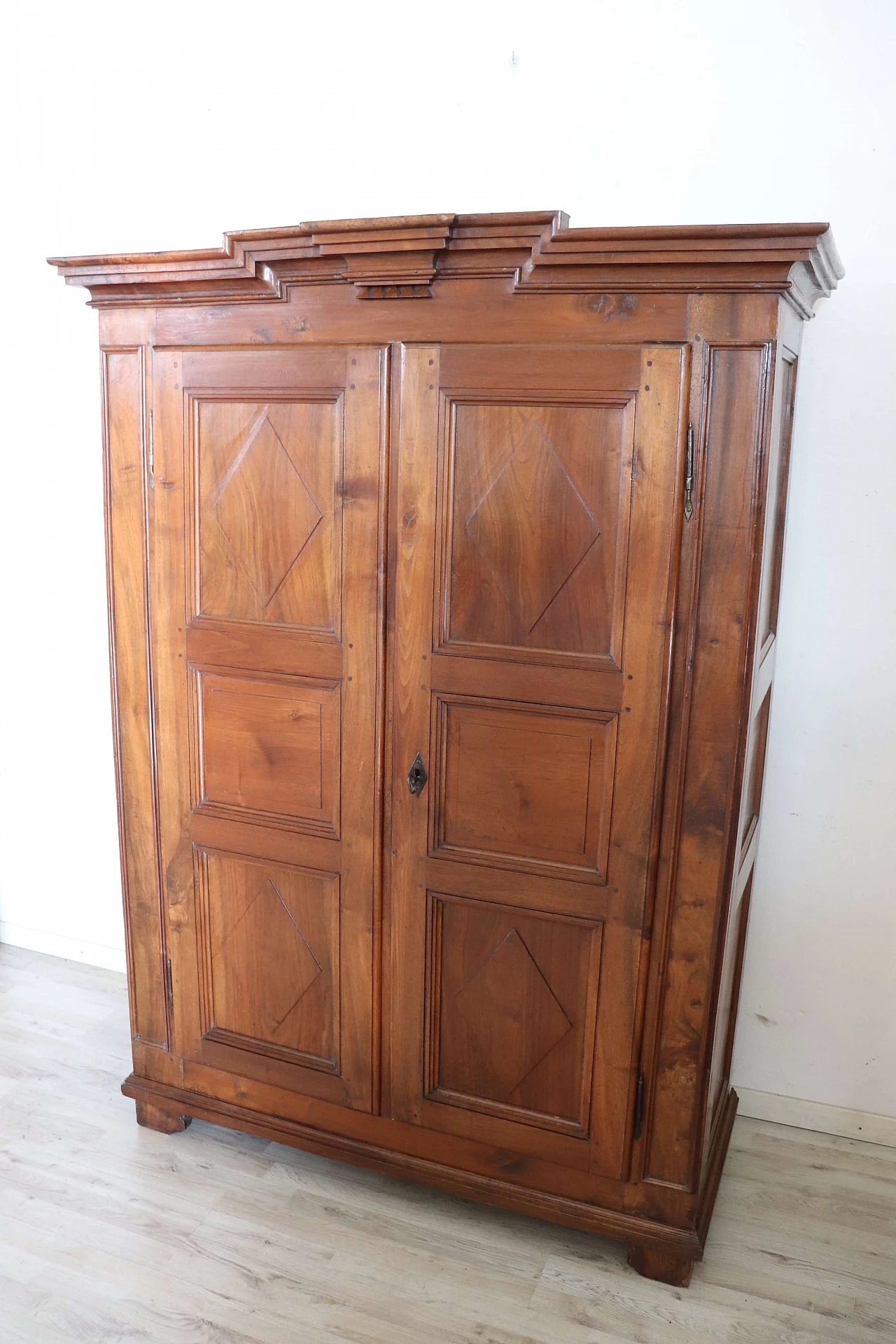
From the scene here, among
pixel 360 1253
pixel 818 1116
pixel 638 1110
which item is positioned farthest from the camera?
pixel 818 1116

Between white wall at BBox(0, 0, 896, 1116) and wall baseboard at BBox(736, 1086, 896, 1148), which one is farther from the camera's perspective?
wall baseboard at BBox(736, 1086, 896, 1148)

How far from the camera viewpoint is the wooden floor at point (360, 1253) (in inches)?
76.5

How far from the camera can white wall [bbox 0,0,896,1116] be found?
7.18 ft

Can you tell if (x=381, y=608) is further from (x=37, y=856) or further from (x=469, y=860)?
(x=37, y=856)

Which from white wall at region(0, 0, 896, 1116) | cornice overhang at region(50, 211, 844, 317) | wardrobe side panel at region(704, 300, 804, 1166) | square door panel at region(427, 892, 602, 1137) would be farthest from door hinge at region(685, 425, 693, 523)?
square door panel at region(427, 892, 602, 1137)

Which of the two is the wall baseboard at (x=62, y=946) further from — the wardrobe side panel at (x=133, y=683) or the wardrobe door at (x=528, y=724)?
the wardrobe door at (x=528, y=724)

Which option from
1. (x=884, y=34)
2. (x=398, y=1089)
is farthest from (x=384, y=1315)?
(x=884, y=34)

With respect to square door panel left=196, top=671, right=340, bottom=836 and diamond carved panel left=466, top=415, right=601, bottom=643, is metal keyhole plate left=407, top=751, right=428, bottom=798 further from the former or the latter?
diamond carved panel left=466, top=415, right=601, bottom=643

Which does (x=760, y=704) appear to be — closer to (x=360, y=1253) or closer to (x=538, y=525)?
(x=538, y=525)

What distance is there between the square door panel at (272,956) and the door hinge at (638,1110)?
0.64 m

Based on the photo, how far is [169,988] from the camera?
237 centimetres

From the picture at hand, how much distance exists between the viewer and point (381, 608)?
6.53 ft

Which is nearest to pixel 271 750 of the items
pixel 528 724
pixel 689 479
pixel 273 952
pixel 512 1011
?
pixel 273 952

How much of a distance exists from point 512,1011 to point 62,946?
185 cm
